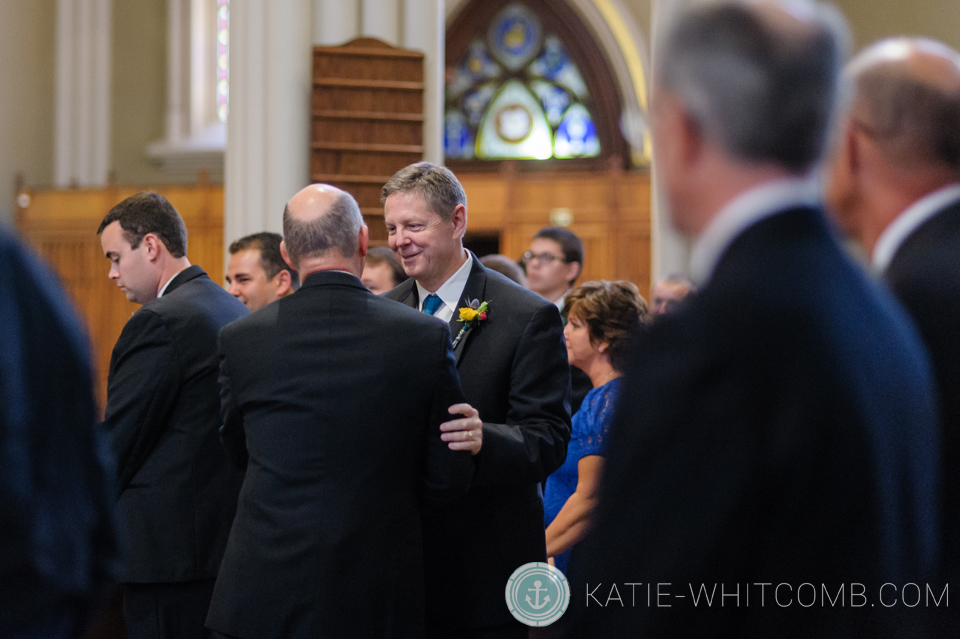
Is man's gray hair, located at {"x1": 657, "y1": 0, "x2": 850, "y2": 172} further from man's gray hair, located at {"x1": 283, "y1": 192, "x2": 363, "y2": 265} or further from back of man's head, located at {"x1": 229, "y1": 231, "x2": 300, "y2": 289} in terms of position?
back of man's head, located at {"x1": 229, "y1": 231, "x2": 300, "y2": 289}

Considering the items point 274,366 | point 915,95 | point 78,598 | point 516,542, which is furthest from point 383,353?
point 915,95

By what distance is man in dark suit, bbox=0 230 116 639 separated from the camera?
123 centimetres

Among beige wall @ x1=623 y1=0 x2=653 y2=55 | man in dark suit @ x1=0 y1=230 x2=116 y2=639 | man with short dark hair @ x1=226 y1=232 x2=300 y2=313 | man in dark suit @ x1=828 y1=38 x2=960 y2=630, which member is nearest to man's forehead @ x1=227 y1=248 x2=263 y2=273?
man with short dark hair @ x1=226 y1=232 x2=300 y2=313

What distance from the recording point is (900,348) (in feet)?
3.66

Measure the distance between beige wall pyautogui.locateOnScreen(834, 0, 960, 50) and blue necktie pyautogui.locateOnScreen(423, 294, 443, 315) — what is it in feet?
25.4

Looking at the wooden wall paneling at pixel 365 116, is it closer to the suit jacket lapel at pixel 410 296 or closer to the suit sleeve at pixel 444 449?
the suit jacket lapel at pixel 410 296

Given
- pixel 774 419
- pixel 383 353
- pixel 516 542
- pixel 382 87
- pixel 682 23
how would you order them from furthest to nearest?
pixel 382 87 < pixel 516 542 < pixel 383 353 < pixel 682 23 < pixel 774 419

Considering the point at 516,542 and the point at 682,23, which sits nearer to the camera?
the point at 682,23

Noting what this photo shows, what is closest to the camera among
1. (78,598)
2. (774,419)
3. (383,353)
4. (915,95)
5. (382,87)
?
(774,419)

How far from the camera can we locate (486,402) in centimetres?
275

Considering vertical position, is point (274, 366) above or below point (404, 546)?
above

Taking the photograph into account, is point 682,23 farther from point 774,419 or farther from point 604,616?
point 604,616

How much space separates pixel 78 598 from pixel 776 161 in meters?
1.03

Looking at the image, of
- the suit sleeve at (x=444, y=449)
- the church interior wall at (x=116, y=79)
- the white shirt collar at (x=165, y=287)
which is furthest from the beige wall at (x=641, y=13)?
the suit sleeve at (x=444, y=449)
